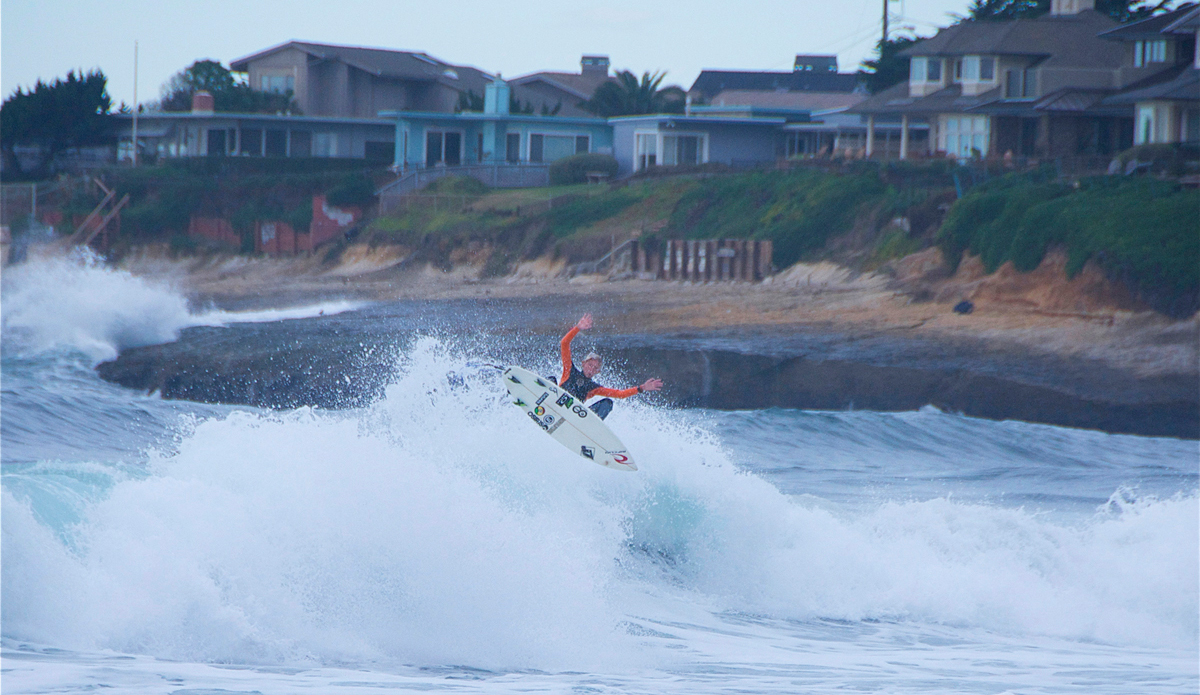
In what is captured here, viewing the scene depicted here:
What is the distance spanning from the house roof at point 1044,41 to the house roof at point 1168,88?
3101mm

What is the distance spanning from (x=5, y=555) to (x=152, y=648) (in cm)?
175


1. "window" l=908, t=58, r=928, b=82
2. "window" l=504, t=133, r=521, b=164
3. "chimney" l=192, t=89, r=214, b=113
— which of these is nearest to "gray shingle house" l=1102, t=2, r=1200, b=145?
"window" l=908, t=58, r=928, b=82

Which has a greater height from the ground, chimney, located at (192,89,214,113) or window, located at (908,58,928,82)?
window, located at (908,58,928,82)

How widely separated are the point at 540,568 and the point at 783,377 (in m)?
12.9

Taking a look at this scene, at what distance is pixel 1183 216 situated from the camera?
23.1 m

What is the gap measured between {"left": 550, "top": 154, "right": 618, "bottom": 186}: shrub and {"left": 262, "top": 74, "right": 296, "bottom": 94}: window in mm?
16434

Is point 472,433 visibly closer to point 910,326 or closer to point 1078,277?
point 910,326

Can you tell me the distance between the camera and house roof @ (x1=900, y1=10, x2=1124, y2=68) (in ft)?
127

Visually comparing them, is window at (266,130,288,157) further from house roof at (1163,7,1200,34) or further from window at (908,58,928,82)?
house roof at (1163,7,1200,34)

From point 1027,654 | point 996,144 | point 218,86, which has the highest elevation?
point 218,86

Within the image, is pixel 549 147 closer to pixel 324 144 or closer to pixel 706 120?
pixel 706 120


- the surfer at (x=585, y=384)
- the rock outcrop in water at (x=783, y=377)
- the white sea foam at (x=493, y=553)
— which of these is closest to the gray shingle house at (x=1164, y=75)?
the rock outcrop in water at (x=783, y=377)

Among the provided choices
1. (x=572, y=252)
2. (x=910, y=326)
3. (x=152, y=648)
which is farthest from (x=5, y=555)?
(x=572, y=252)

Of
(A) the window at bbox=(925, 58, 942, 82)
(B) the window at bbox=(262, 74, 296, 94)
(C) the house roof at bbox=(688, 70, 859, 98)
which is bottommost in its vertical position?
(A) the window at bbox=(925, 58, 942, 82)
